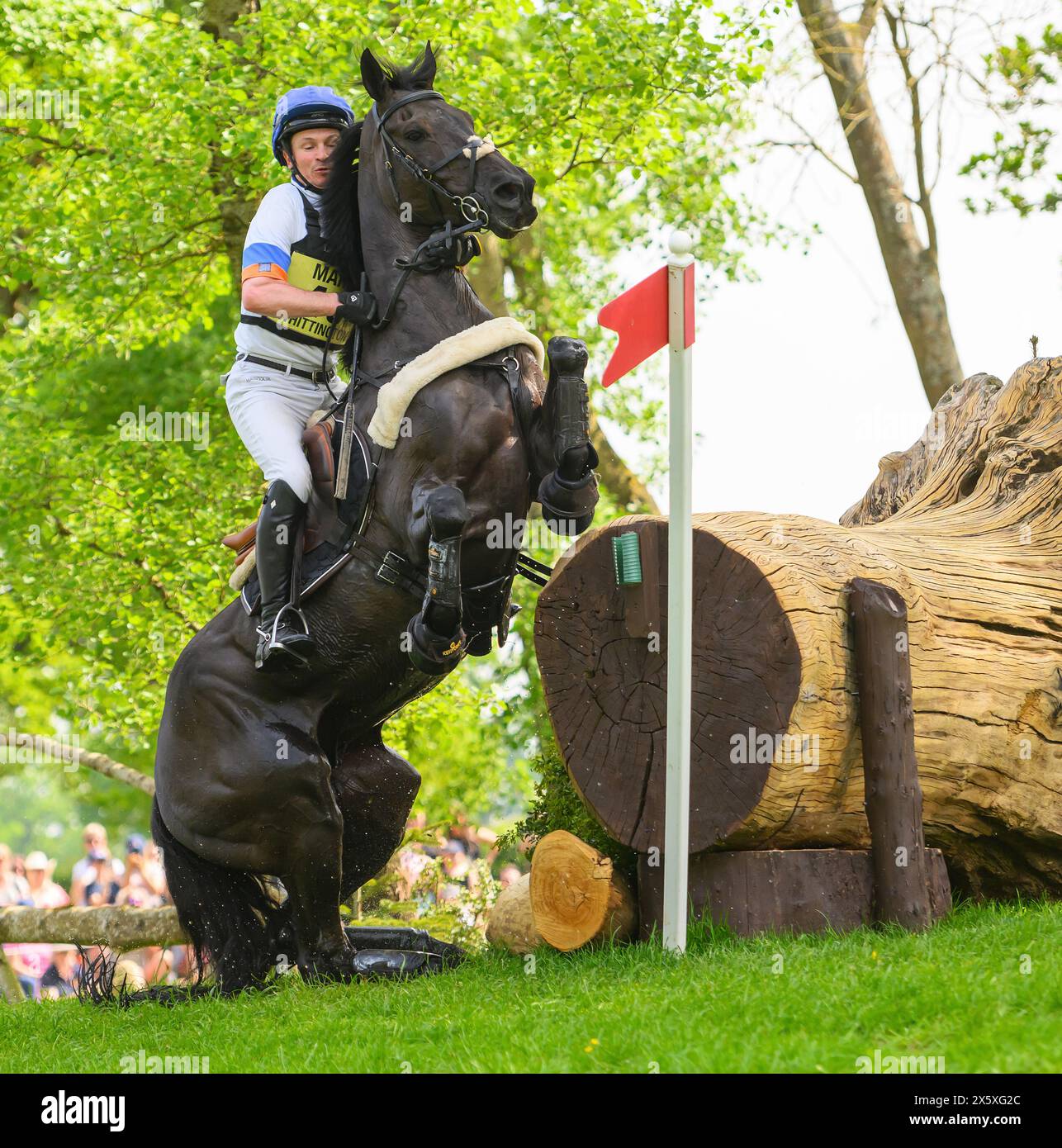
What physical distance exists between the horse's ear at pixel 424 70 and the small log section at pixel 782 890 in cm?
337

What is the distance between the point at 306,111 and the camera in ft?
19.3

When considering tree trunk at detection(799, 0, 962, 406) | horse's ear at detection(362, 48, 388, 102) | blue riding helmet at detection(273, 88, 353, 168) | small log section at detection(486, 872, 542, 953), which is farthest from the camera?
tree trunk at detection(799, 0, 962, 406)

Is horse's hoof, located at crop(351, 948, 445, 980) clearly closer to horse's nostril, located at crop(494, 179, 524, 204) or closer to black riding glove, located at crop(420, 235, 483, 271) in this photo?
black riding glove, located at crop(420, 235, 483, 271)

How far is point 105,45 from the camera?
13000 mm

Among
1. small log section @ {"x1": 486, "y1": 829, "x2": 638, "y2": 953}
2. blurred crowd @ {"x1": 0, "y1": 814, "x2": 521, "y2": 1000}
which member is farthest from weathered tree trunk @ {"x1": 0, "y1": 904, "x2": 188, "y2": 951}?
small log section @ {"x1": 486, "y1": 829, "x2": 638, "y2": 953}

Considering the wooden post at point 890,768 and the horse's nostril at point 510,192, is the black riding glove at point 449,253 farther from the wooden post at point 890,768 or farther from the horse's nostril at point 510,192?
the wooden post at point 890,768

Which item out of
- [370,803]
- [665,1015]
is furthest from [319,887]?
[665,1015]

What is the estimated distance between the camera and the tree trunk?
14211mm

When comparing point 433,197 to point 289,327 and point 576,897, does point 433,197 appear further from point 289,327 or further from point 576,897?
point 576,897

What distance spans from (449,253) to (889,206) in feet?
33.4
